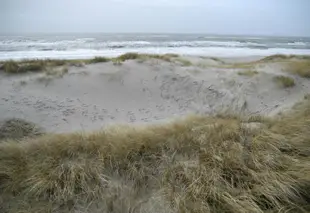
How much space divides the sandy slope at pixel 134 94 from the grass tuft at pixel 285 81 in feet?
0.61

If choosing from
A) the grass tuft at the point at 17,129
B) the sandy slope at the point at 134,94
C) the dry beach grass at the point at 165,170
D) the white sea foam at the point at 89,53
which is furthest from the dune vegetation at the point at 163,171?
the white sea foam at the point at 89,53

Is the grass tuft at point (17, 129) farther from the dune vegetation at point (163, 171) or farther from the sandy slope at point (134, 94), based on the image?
the dune vegetation at point (163, 171)

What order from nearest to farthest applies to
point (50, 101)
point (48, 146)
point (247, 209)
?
1. point (247, 209)
2. point (48, 146)
3. point (50, 101)

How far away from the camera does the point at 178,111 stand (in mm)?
7176

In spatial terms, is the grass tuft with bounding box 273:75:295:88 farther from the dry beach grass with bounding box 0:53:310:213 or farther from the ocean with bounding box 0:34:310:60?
the ocean with bounding box 0:34:310:60

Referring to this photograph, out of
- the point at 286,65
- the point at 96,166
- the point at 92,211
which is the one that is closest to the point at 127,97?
the point at 96,166

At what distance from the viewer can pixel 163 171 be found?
118 inches

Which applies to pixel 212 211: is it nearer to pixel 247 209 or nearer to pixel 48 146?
pixel 247 209

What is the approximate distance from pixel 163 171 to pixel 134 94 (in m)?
5.16

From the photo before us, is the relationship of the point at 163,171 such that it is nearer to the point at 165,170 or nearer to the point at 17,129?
the point at 165,170

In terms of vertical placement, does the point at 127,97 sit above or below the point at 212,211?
below

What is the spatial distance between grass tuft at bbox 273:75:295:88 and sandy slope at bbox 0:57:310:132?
0.19 meters

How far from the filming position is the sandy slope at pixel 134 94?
651 centimetres

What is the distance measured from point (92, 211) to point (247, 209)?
1.59 m
